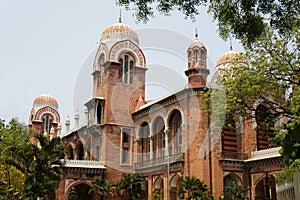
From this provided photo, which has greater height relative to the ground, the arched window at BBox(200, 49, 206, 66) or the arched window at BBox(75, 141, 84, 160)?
the arched window at BBox(200, 49, 206, 66)

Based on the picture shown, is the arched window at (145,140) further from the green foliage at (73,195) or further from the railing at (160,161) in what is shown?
the green foliage at (73,195)

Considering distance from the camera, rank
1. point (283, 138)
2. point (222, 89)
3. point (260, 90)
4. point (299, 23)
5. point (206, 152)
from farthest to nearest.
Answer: point (206, 152)
point (222, 89)
point (260, 90)
point (283, 138)
point (299, 23)

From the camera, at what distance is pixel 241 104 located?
16.8 metres

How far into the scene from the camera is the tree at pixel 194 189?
84.4 ft

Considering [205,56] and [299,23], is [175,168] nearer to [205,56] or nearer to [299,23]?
[205,56]

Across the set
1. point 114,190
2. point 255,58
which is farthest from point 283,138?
point 114,190

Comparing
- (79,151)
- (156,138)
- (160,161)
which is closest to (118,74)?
(156,138)

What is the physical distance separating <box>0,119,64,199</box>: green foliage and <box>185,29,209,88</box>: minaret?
1025 centimetres

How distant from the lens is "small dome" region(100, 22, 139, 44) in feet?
129

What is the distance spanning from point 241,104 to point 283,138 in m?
2.40

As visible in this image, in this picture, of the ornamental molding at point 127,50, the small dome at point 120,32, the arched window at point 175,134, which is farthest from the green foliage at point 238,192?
the small dome at point 120,32

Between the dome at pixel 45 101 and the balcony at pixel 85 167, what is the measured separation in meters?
26.5

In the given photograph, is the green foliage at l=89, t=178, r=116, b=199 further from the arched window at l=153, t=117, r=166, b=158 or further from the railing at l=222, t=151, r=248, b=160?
the railing at l=222, t=151, r=248, b=160

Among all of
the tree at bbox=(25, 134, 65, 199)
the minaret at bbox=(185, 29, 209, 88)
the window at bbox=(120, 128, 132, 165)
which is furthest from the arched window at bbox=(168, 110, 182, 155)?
the tree at bbox=(25, 134, 65, 199)
